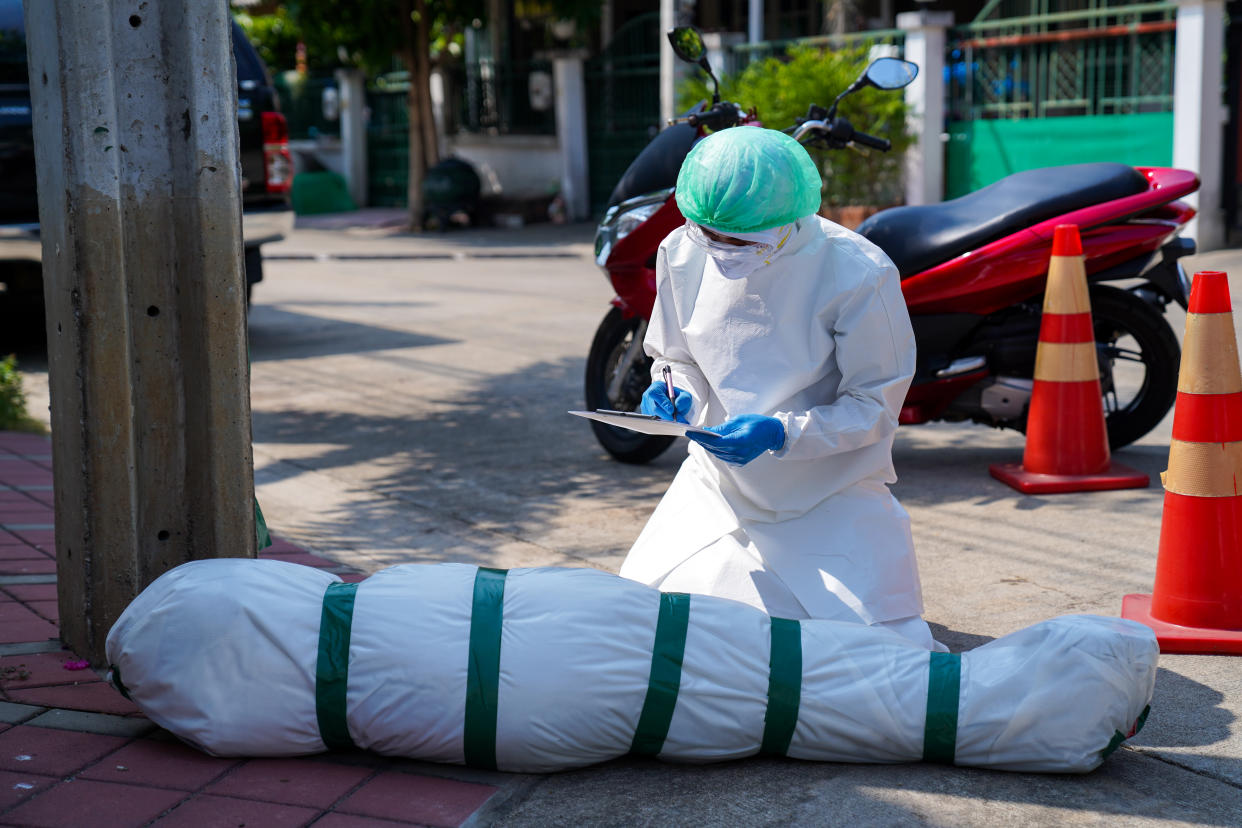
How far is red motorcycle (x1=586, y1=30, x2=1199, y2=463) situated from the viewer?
4.92 meters

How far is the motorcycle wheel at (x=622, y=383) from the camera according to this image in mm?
5309

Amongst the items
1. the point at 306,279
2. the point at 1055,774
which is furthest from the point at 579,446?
the point at 306,279

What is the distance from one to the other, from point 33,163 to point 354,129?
601 inches

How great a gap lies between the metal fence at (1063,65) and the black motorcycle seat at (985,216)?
7.00 meters

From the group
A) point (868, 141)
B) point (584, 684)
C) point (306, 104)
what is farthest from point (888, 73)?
point (306, 104)

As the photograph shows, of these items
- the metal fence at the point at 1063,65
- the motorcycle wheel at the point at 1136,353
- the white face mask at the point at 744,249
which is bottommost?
the motorcycle wheel at the point at 1136,353

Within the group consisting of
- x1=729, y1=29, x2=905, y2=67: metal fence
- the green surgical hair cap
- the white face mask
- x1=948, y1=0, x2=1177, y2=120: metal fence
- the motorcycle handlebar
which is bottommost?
the white face mask

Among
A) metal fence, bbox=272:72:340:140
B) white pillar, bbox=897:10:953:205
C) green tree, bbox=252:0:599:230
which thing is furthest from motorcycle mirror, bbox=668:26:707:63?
metal fence, bbox=272:72:340:140

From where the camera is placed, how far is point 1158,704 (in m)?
3.04

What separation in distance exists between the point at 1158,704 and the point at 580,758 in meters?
1.31

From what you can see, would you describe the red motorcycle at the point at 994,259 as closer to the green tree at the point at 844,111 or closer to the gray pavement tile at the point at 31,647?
the gray pavement tile at the point at 31,647

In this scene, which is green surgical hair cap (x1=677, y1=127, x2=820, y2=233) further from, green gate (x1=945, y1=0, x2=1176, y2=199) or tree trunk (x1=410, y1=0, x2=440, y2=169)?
tree trunk (x1=410, y1=0, x2=440, y2=169)

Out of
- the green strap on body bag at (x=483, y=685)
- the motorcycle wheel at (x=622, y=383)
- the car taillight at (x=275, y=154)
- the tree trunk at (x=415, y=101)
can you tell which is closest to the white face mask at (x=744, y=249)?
the green strap on body bag at (x=483, y=685)

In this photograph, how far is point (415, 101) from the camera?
18.3 metres
